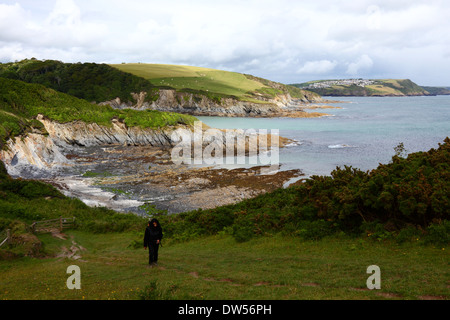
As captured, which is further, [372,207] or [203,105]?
[203,105]

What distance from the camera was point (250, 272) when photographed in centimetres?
1230

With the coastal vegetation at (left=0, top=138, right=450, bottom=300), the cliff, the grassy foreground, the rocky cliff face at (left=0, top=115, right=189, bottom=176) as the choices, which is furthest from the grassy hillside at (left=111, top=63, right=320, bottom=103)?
the grassy foreground

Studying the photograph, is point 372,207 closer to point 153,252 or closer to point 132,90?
point 153,252

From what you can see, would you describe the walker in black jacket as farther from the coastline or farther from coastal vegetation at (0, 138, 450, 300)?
the coastline

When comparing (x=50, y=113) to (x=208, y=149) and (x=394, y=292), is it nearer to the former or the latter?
(x=208, y=149)

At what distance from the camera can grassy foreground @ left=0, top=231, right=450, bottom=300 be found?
9.55m

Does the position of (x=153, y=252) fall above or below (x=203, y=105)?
below

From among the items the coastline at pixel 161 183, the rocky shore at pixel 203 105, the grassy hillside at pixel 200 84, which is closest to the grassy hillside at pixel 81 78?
the rocky shore at pixel 203 105

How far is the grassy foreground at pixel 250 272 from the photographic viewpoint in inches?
376

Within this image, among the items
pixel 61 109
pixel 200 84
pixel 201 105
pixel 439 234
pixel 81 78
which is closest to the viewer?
pixel 439 234

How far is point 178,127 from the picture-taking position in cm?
7638

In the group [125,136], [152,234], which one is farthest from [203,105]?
[152,234]

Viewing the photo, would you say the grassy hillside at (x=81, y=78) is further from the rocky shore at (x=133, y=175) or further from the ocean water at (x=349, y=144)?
the ocean water at (x=349, y=144)

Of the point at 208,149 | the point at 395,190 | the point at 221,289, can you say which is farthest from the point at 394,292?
the point at 208,149
